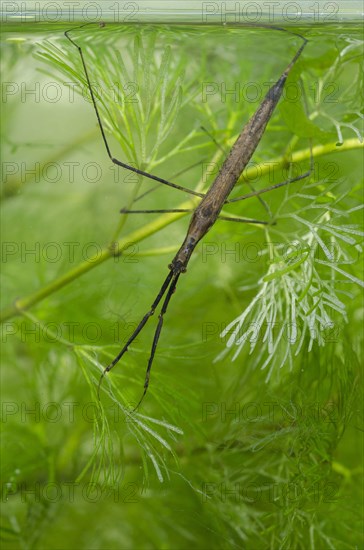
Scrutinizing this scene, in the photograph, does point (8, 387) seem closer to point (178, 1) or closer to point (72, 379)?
point (72, 379)

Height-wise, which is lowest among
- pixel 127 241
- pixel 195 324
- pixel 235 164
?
pixel 195 324

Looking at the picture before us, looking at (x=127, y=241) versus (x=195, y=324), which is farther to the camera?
(x=195, y=324)

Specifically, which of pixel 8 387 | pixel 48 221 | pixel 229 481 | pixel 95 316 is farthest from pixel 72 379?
pixel 48 221

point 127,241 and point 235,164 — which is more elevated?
point 235,164

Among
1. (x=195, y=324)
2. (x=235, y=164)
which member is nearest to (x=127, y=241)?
(x=235, y=164)

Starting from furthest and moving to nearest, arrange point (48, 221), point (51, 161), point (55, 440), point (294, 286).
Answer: point (48, 221) < point (51, 161) < point (55, 440) < point (294, 286)

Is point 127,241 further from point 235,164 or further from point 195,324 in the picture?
point 195,324

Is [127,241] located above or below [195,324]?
above

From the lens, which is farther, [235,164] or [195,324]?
[195,324]
